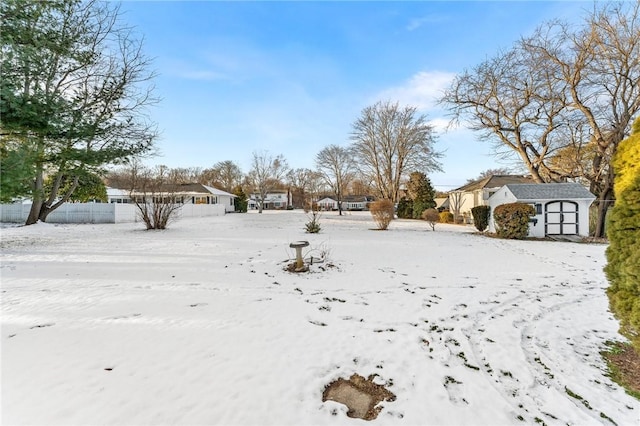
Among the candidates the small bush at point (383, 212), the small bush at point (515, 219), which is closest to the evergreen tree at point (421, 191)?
the small bush at point (383, 212)

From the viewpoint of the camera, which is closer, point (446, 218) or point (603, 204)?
point (603, 204)

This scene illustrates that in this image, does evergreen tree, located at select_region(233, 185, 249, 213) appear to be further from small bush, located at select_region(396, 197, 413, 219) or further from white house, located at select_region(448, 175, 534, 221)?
→ white house, located at select_region(448, 175, 534, 221)

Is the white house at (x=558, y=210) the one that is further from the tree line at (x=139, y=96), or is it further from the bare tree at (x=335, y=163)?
the bare tree at (x=335, y=163)

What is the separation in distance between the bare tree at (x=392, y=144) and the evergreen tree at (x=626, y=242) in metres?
25.1

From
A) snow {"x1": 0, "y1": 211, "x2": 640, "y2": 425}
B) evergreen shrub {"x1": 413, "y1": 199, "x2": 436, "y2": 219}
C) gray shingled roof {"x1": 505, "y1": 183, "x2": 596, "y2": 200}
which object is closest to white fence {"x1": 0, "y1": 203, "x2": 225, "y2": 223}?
snow {"x1": 0, "y1": 211, "x2": 640, "y2": 425}

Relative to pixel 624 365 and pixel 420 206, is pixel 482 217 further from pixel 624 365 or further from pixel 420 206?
pixel 624 365

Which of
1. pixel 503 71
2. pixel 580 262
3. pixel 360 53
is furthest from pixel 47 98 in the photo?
pixel 503 71

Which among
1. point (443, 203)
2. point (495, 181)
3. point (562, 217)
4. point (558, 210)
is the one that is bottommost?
point (562, 217)

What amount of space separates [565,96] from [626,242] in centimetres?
1522

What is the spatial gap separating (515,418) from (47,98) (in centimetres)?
1141

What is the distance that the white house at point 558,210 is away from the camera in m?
13.7

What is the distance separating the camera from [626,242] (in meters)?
2.90

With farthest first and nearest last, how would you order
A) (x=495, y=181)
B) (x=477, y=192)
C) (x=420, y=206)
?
(x=420, y=206), (x=495, y=181), (x=477, y=192)

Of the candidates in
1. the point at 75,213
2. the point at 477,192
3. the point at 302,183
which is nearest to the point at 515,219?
the point at 477,192
